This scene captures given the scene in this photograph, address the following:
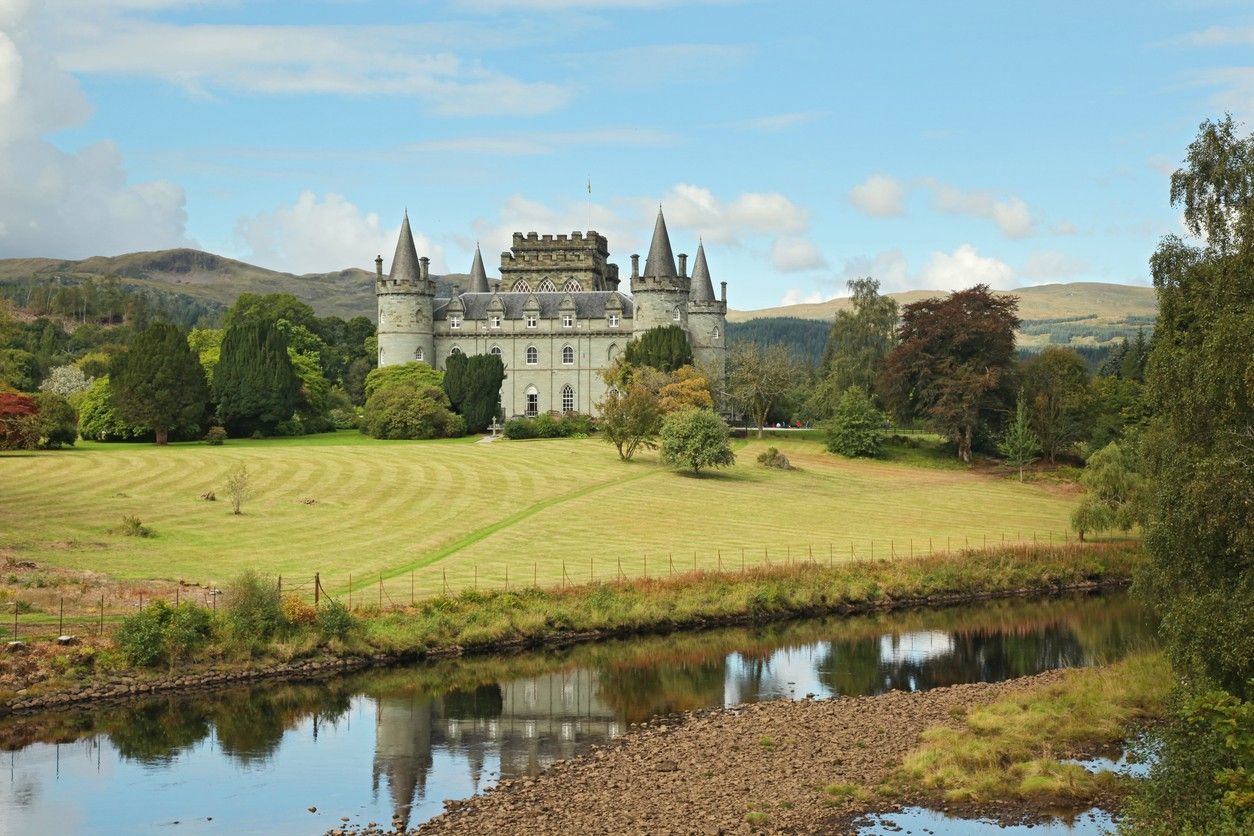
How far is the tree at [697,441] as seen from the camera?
58.4m

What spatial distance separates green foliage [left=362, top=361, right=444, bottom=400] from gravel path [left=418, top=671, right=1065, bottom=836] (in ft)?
178

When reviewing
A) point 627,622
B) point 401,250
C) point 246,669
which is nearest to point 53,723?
point 246,669

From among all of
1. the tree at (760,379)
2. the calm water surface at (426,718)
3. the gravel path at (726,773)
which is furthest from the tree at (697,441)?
the gravel path at (726,773)

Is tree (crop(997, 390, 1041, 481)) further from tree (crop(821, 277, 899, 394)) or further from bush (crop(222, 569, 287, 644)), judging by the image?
bush (crop(222, 569, 287, 644))

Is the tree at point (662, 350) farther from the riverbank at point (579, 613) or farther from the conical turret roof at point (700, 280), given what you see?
the riverbank at point (579, 613)

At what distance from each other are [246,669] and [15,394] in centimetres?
3677

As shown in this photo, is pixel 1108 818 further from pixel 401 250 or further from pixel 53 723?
pixel 401 250

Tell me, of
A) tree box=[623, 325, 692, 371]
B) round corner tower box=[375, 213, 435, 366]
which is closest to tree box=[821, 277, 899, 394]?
tree box=[623, 325, 692, 371]

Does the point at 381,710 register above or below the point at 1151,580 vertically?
below

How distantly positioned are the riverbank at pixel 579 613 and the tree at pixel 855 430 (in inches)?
985

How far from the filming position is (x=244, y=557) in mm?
37781

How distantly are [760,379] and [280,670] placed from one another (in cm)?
4810

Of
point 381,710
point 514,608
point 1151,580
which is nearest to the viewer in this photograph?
point 1151,580

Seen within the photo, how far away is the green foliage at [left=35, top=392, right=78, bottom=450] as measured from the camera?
58.7m
